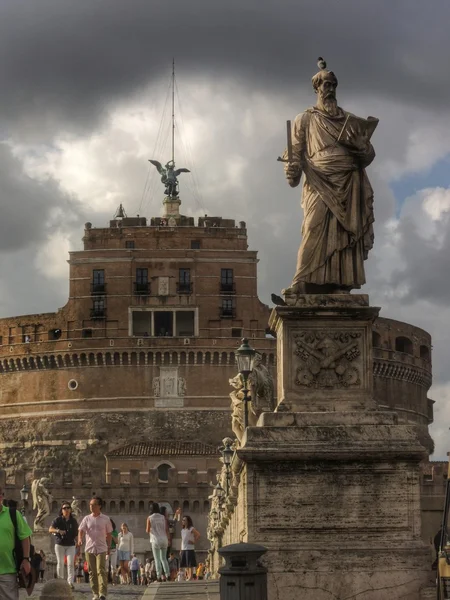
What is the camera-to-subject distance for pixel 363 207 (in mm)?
12844

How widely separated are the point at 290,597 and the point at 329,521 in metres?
0.71

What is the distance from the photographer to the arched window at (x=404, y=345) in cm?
9594

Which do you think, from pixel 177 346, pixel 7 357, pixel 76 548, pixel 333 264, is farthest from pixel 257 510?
pixel 7 357

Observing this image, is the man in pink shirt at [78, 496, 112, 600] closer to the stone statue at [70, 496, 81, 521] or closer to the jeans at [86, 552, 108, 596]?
the jeans at [86, 552, 108, 596]

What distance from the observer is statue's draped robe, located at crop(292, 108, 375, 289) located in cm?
1273

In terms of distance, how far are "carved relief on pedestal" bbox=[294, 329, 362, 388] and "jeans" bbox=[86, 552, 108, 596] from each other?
229 inches

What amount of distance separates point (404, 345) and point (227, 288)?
48.6 feet

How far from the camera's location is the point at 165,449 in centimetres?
8388

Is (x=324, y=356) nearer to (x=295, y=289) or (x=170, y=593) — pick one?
(x=295, y=289)

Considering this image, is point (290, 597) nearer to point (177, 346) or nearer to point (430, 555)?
point (430, 555)

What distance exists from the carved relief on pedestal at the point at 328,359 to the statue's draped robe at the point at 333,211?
1.95 ft

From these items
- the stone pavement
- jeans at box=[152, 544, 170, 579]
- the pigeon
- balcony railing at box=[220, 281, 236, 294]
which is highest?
balcony railing at box=[220, 281, 236, 294]

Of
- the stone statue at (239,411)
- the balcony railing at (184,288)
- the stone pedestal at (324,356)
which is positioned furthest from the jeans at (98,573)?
the balcony railing at (184,288)

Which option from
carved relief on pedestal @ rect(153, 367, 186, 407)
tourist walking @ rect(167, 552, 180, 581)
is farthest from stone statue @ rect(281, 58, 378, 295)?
carved relief on pedestal @ rect(153, 367, 186, 407)
